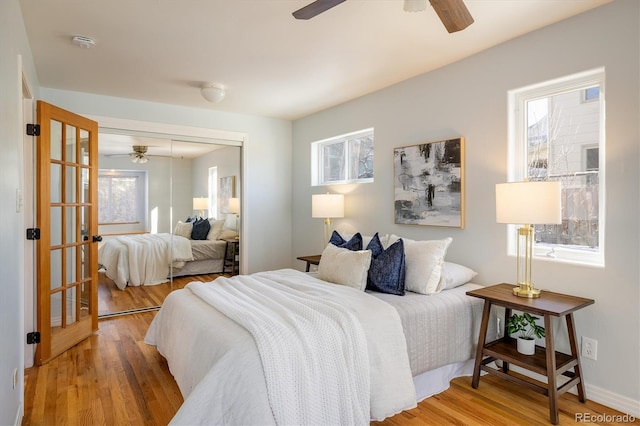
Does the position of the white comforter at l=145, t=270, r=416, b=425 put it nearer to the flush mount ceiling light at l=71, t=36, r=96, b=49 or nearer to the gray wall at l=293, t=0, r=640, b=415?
the gray wall at l=293, t=0, r=640, b=415

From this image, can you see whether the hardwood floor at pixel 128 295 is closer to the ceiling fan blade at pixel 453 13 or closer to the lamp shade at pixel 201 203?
the lamp shade at pixel 201 203

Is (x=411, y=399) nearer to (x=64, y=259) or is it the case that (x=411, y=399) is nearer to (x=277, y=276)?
(x=277, y=276)

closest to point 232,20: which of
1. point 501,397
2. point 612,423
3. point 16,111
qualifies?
point 16,111

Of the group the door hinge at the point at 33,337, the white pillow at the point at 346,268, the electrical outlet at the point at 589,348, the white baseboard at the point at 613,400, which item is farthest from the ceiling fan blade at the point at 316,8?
the door hinge at the point at 33,337

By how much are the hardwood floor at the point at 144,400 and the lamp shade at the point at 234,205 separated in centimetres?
229

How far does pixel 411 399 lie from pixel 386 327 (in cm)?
42

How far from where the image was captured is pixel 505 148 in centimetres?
284

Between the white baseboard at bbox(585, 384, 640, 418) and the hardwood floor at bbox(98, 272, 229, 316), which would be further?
the hardwood floor at bbox(98, 272, 229, 316)

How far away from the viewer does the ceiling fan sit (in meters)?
1.73

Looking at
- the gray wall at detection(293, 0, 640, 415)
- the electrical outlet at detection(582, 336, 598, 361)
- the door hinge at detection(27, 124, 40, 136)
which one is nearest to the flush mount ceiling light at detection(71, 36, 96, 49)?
the door hinge at detection(27, 124, 40, 136)

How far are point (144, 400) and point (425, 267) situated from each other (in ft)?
6.81

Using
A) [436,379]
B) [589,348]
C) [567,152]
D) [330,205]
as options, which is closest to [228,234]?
[330,205]

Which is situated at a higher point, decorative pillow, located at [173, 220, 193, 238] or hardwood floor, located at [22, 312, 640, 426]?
decorative pillow, located at [173, 220, 193, 238]

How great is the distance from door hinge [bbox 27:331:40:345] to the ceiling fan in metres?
3.02
